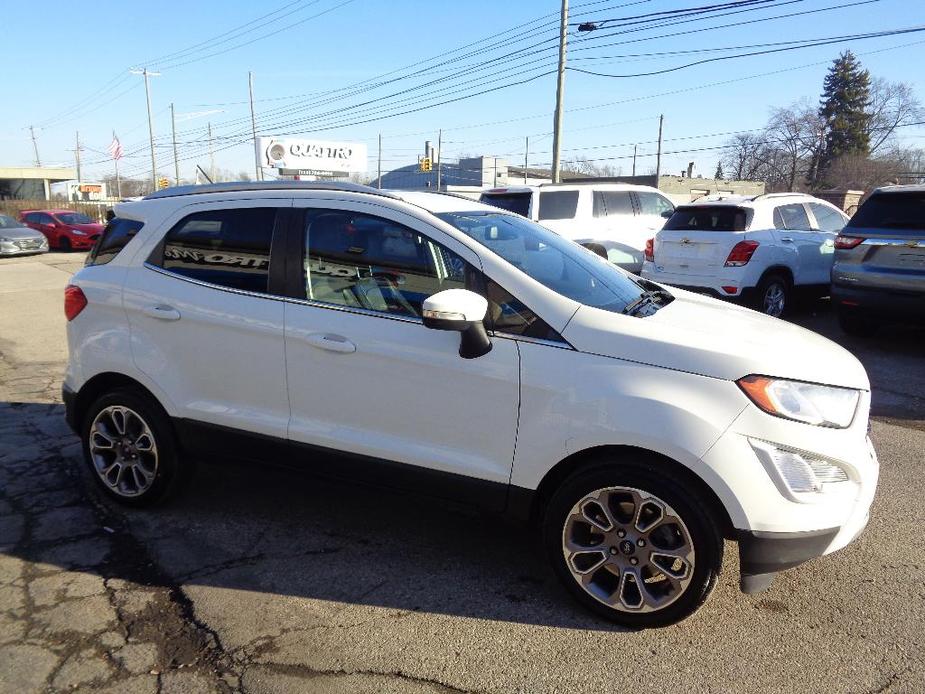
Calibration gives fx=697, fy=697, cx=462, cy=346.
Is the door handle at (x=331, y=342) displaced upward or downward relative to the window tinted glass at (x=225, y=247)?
downward

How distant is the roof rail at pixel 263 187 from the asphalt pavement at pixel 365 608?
1523 millimetres

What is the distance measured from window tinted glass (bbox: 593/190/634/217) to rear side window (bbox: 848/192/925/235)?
15.9ft

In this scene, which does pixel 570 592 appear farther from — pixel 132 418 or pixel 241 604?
pixel 132 418

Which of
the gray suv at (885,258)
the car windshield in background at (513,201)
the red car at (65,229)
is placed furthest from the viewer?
the red car at (65,229)

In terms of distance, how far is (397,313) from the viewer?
3.26m

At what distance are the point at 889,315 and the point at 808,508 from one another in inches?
247

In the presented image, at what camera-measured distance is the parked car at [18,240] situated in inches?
879

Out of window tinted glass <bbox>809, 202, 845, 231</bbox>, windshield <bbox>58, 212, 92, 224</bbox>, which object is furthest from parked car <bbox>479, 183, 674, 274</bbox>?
windshield <bbox>58, 212, 92, 224</bbox>

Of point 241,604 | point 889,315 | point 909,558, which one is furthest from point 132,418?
point 889,315

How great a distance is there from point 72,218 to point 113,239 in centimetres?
2549

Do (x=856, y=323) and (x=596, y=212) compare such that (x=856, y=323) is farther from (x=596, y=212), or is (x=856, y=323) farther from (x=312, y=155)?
(x=312, y=155)

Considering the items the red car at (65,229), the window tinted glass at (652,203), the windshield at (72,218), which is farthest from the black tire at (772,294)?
the windshield at (72,218)

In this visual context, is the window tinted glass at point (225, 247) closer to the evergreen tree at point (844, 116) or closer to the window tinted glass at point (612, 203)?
the window tinted glass at point (612, 203)

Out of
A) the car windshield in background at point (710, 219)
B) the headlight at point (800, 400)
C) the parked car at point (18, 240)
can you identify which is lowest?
the parked car at point (18, 240)
